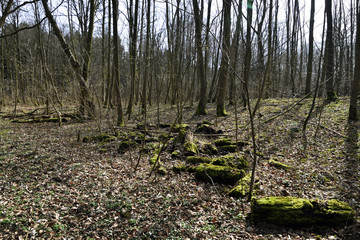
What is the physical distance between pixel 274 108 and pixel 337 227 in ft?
32.3

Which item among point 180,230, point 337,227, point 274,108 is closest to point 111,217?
point 180,230

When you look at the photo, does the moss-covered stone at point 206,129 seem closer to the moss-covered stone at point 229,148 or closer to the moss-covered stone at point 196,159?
the moss-covered stone at point 229,148

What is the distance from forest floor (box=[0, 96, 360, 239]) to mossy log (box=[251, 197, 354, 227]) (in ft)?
0.41

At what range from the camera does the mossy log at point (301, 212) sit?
12.6 ft

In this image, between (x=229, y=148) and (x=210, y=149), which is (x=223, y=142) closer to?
(x=229, y=148)

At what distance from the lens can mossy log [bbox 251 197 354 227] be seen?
384cm

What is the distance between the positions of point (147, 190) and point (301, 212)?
351cm

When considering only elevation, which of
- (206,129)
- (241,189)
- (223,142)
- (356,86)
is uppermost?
(356,86)

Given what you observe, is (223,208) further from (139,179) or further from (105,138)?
(105,138)

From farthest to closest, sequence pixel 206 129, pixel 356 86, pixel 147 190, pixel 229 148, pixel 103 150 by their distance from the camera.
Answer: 1. pixel 206 129
2. pixel 103 150
3. pixel 356 86
4. pixel 229 148
5. pixel 147 190

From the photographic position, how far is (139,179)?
6062 mm

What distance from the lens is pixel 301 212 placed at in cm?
395

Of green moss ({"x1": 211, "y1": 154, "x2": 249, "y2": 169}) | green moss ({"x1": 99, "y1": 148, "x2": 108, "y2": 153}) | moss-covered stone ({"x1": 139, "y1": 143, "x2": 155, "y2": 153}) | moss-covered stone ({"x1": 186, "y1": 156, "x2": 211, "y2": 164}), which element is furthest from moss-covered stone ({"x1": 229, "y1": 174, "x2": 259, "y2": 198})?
green moss ({"x1": 99, "y1": 148, "x2": 108, "y2": 153})

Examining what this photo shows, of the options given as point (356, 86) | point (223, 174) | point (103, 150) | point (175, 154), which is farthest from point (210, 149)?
point (356, 86)
